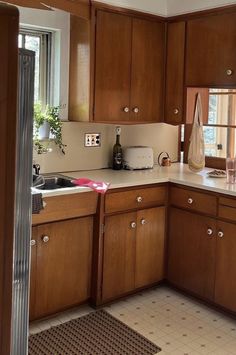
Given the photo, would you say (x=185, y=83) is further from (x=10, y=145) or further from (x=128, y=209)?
(x=10, y=145)

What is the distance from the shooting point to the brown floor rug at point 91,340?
Result: 239 centimetres

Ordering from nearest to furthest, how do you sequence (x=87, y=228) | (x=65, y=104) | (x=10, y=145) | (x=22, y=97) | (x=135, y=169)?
1. (x=10, y=145)
2. (x=22, y=97)
3. (x=87, y=228)
4. (x=65, y=104)
5. (x=135, y=169)

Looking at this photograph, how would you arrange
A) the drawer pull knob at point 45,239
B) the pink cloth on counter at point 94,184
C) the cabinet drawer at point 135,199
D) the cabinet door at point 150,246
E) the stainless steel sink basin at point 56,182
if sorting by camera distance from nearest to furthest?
the drawer pull knob at point 45,239
the pink cloth on counter at point 94,184
the cabinet drawer at point 135,199
the stainless steel sink basin at point 56,182
the cabinet door at point 150,246

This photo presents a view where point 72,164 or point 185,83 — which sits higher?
point 185,83

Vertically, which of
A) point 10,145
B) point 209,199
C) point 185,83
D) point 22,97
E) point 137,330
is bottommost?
point 137,330

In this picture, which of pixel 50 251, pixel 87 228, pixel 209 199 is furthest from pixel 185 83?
pixel 50 251

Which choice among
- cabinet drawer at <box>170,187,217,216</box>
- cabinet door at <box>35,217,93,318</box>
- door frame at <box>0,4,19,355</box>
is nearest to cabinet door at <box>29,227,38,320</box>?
cabinet door at <box>35,217,93,318</box>

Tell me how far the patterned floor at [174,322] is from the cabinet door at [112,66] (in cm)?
135

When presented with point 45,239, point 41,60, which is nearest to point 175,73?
point 41,60

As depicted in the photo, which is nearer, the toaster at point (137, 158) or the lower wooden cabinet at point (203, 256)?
the lower wooden cabinet at point (203, 256)

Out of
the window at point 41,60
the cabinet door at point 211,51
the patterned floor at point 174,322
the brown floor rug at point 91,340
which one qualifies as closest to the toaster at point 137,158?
the cabinet door at point 211,51

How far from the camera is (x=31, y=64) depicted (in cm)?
114

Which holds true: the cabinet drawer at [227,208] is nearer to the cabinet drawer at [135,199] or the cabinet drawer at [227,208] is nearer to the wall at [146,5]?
the cabinet drawer at [135,199]

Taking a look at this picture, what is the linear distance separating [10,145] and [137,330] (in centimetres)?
196
